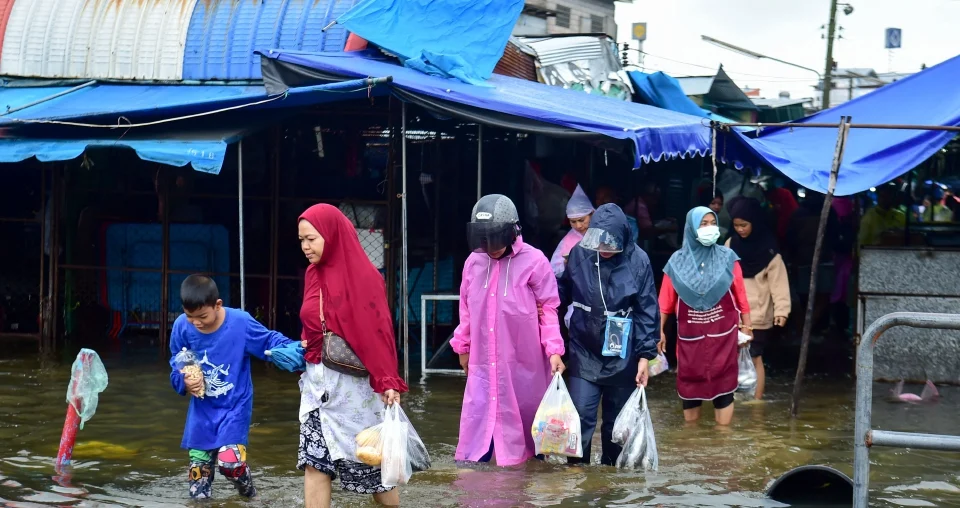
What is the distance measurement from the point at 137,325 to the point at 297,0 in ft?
12.5

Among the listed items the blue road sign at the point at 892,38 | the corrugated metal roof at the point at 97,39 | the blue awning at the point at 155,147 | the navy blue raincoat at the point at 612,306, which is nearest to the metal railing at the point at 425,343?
the blue awning at the point at 155,147

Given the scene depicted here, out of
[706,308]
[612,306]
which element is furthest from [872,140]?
[612,306]

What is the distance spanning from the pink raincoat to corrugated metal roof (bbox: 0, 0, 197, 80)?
642cm

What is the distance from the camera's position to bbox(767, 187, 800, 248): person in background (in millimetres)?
14148

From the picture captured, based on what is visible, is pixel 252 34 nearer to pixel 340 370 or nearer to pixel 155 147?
pixel 155 147

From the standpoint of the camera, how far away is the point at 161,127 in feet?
31.8

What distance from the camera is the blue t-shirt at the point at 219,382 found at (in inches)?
213

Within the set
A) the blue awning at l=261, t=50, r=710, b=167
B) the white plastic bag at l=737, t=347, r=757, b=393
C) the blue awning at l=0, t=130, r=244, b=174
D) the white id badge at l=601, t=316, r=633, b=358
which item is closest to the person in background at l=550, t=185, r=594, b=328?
the blue awning at l=261, t=50, r=710, b=167

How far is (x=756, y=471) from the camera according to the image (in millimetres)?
6645

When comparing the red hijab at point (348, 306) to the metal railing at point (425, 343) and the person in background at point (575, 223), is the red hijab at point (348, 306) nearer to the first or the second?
the person in background at point (575, 223)

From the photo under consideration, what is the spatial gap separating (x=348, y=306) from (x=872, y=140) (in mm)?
6811

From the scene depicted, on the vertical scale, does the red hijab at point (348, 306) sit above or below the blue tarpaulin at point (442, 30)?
below

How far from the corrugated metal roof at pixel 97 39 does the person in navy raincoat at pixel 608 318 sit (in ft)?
21.6

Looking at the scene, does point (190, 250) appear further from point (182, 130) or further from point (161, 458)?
point (161, 458)
